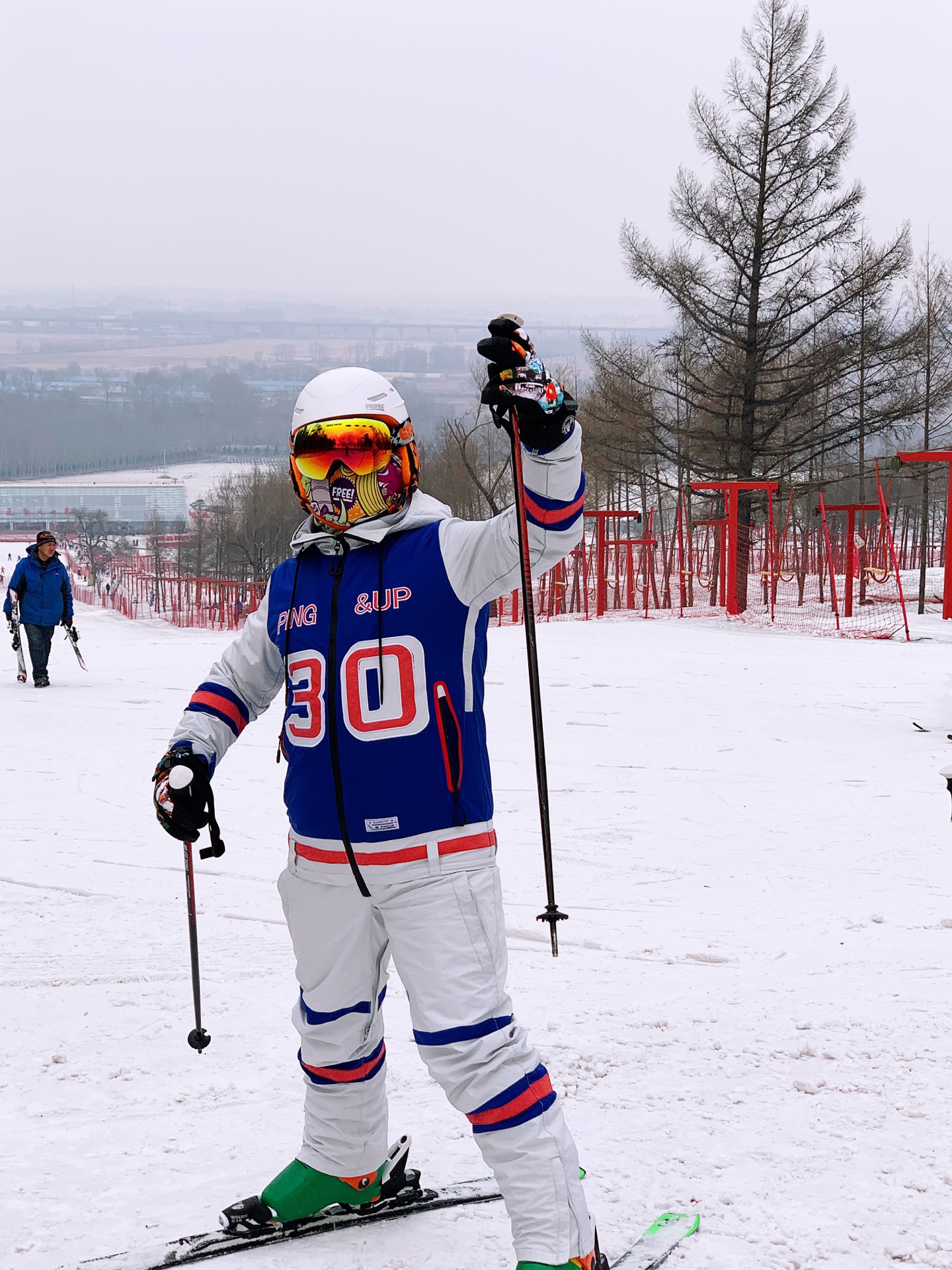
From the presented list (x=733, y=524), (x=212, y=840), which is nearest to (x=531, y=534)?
(x=212, y=840)

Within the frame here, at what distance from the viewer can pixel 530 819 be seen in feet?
22.6

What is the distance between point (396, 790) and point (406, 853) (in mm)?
134

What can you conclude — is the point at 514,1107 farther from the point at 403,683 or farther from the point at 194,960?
the point at 194,960

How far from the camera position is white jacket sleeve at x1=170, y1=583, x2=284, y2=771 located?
2871mm

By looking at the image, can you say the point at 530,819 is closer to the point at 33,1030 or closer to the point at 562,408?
the point at 33,1030

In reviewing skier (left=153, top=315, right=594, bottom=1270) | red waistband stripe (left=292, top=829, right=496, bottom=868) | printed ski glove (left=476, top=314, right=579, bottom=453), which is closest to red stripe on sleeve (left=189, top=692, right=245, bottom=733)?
skier (left=153, top=315, right=594, bottom=1270)

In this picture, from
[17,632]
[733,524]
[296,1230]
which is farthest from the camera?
[733,524]

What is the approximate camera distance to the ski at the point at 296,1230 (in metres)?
2.62

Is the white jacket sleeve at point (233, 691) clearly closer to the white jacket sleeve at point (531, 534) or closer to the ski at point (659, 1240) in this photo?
the white jacket sleeve at point (531, 534)

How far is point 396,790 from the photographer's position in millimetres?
2498

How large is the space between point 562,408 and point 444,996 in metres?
1.24

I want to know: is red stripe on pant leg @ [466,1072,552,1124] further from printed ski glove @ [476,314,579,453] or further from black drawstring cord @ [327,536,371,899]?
printed ski glove @ [476,314,579,453]

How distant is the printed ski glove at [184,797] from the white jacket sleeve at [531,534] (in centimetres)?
78

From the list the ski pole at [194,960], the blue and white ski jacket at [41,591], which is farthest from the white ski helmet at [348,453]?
the blue and white ski jacket at [41,591]
